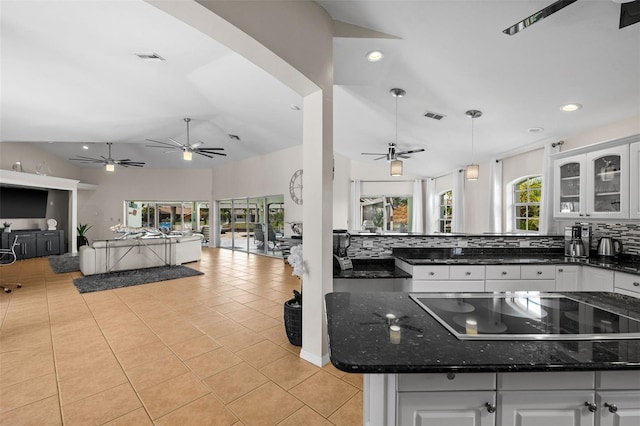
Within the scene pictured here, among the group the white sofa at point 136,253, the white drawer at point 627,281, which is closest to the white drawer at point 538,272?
the white drawer at point 627,281

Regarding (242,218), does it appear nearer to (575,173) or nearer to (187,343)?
(187,343)

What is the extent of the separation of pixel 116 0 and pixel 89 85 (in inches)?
80.9

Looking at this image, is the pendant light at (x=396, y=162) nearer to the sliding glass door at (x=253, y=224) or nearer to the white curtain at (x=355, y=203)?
the white curtain at (x=355, y=203)

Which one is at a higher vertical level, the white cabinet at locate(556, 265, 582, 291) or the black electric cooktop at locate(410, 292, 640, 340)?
the black electric cooktop at locate(410, 292, 640, 340)

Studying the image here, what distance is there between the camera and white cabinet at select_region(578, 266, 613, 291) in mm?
2699

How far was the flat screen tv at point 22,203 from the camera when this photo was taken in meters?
7.95

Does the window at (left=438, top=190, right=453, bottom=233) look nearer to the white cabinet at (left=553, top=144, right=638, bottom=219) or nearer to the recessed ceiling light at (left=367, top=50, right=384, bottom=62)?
the white cabinet at (left=553, top=144, right=638, bottom=219)

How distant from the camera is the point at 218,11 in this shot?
4.89 feet

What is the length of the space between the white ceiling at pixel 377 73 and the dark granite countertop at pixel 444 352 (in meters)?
2.18

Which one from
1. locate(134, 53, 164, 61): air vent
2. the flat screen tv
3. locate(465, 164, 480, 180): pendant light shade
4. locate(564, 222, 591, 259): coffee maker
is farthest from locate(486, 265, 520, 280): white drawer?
Result: the flat screen tv

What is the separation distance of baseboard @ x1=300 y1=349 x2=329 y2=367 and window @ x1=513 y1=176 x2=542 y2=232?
469 centimetres

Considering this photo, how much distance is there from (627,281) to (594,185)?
1.17 m

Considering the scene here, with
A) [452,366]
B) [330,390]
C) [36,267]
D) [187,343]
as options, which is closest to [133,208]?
[36,267]

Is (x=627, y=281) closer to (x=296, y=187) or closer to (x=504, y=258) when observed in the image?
(x=504, y=258)
